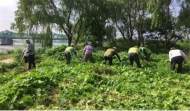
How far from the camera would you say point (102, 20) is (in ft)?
97.1

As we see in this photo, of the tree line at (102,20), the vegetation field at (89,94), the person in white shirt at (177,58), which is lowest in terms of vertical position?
the vegetation field at (89,94)

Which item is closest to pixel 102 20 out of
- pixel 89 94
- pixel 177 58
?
pixel 177 58

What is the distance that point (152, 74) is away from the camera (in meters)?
10.6

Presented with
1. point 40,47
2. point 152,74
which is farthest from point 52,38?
point 152,74

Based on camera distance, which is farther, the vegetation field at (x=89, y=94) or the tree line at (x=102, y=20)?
the tree line at (x=102, y=20)

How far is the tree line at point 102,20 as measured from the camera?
2581 centimetres

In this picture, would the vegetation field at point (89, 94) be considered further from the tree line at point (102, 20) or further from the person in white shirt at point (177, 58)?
the tree line at point (102, 20)

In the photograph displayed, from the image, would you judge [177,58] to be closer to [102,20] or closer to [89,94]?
[89,94]

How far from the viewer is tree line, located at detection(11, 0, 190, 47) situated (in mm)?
25812

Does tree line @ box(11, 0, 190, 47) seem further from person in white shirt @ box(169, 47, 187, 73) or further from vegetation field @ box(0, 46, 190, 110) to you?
vegetation field @ box(0, 46, 190, 110)

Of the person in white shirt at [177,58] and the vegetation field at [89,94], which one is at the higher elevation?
the person in white shirt at [177,58]

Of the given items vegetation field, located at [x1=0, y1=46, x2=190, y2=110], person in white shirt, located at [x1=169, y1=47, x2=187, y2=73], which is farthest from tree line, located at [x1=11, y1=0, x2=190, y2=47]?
vegetation field, located at [x1=0, y1=46, x2=190, y2=110]

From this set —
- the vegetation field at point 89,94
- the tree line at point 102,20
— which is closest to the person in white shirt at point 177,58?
the vegetation field at point 89,94

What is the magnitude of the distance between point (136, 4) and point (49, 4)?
9.24 metres
